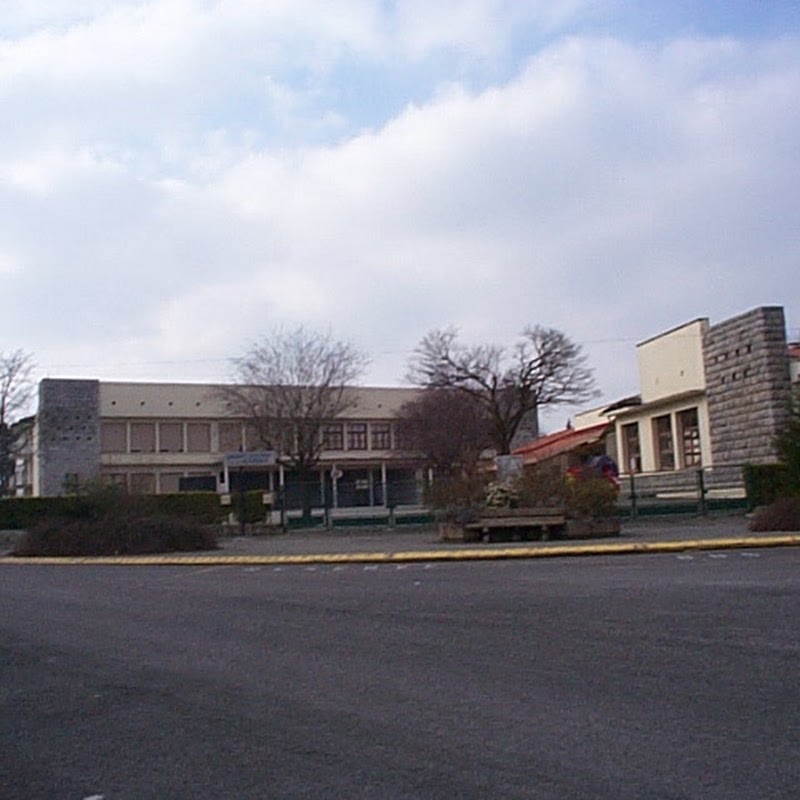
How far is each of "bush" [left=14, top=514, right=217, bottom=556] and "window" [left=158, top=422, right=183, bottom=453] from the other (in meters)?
48.9

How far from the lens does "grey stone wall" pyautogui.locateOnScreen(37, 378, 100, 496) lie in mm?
72312

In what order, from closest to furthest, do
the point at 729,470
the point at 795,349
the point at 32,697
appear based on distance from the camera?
the point at 32,697, the point at 729,470, the point at 795,349

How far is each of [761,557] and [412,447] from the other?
162 ft

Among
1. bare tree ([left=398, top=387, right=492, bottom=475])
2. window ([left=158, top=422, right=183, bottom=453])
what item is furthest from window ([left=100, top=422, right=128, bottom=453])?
bare tree ([left=398, top=387, right=492, bottom=475])

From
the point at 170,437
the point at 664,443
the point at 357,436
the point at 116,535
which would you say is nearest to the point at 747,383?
the point at 664,443

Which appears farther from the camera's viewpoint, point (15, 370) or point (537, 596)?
point (15, 370)

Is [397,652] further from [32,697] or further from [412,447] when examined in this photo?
[412,447]

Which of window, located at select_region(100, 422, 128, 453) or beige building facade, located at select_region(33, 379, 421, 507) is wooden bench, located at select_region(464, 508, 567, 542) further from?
window, located at select_region(100, 422, 128, 453)

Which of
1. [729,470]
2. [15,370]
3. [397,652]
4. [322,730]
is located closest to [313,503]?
[729,470]

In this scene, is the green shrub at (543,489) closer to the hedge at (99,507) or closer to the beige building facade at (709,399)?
the beige building facade at (709,399)

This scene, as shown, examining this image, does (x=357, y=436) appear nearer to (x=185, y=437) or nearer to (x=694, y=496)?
(x=185, y=437)

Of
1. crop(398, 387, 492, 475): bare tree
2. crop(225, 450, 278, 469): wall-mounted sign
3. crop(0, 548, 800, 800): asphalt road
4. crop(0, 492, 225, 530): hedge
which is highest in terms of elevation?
crop(398, 387, 492, 475): bare tree

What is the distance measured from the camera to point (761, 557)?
1781 cm

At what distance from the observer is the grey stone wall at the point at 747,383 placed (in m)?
38.4
